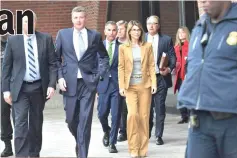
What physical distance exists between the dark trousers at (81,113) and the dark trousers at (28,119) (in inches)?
15.8

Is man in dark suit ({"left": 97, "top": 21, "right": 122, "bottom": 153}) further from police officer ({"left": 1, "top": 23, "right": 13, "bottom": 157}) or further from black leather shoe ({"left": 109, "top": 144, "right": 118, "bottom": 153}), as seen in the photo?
police officer ({"left": 1, "top": 23, "right": 13, "bottom": 157})

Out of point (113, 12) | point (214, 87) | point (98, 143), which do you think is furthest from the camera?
point (113, 12)

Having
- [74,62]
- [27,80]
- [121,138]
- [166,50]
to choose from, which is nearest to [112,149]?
[121,138]

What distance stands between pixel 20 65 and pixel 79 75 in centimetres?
78

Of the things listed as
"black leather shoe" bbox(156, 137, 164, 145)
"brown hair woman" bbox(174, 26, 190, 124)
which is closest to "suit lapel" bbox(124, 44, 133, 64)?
"black leather shoe" bbox(156, 137, 164, 145)

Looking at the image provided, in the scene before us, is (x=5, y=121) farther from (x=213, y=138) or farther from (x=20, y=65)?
(x=213, y=138)

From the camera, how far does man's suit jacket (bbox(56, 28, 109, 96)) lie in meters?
7.71

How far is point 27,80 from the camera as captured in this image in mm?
7617

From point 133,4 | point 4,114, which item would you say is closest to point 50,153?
point 4,114

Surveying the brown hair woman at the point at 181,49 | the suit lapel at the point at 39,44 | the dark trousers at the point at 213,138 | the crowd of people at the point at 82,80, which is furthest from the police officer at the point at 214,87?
the brown hair woman at the point at 181,49

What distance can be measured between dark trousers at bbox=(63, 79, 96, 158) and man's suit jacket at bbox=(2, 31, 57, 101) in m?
0.34

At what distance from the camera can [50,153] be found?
28.9ft

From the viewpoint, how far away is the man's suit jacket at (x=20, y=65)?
7547mm

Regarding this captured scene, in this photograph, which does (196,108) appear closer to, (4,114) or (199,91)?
(199,91)
